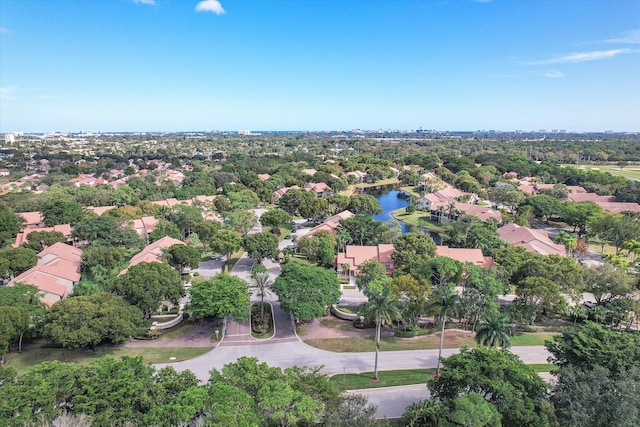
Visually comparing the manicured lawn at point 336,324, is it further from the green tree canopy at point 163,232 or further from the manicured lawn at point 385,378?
the green tree canopy at point 163,232

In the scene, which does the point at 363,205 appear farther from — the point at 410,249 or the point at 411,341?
the point at 411,341

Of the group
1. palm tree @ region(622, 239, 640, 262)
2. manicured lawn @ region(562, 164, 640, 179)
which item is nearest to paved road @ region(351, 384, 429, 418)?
palm tree @ region(622, 239, 640, 262)

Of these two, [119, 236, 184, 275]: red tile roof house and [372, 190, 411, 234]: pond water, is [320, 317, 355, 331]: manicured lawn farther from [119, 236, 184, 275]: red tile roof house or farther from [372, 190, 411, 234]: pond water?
[372, 190, 411, 234]: pond water

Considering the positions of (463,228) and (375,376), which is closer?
(375,376)

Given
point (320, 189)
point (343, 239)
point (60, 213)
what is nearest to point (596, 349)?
point (343, 239)

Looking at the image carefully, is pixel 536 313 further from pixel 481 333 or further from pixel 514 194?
pixel 514 194

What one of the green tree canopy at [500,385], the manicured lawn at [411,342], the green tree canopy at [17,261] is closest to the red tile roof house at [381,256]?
the manicured lawn at [411,342]

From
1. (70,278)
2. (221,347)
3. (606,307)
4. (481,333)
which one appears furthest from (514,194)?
(70,278)
